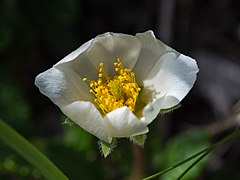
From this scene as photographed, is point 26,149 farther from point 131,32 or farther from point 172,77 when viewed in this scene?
point 131,32

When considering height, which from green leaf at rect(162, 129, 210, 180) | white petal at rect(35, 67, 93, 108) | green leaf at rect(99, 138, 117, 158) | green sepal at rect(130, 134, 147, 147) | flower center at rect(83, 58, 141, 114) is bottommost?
green leaf at rect(162, 129, 210, 180)

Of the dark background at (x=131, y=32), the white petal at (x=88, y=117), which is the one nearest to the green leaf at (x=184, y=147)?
the dark background at (x=131, y=32)

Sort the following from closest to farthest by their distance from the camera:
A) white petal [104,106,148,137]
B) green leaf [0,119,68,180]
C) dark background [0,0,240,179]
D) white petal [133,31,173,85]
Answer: green leaf [0,119,68,180] < white petal [104,106,148,137] < white petal [133,31,173,85] < dark background [0,0,240,179]

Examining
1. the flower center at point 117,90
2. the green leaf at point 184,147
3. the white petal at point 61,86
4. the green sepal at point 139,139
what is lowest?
the green leaf at point 184,147

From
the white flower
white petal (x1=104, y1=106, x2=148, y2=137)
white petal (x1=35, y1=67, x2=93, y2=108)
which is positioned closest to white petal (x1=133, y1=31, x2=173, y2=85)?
the white flower

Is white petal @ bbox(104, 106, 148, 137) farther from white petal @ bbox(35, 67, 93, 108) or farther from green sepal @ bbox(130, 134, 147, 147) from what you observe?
white petal @ bbox(35, 67, 93, 108)

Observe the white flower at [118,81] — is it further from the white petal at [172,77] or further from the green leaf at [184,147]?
the green leaf at [184,147]
